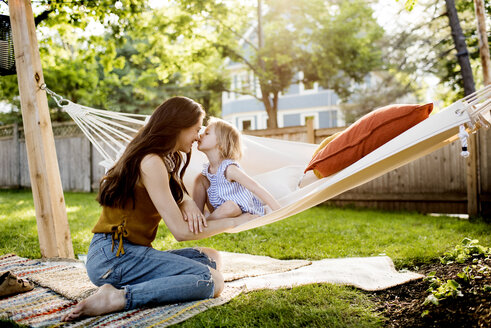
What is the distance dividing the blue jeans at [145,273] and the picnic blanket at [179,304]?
45mm

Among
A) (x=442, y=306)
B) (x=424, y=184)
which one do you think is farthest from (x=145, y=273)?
(x=424, y=184)

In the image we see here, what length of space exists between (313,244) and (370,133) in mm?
1267

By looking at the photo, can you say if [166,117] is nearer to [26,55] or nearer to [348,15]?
[26,55]

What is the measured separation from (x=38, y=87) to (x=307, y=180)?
1.50 m

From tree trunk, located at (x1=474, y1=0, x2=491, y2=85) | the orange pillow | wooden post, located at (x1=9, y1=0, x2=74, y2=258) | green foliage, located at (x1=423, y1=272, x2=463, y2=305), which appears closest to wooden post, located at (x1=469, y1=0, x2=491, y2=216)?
tree trunk, located at (x1=474, y1=0, x2=491, y2=85)

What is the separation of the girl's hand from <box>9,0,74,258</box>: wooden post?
105cm

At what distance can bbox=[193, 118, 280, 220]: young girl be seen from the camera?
5.94 feet

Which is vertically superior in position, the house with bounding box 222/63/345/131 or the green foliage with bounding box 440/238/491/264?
the house with bounding box 222/63/345/131

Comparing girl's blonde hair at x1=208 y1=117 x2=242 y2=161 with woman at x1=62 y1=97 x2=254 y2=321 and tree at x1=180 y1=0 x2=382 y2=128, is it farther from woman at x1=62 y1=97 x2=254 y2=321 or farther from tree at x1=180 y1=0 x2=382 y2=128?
tree at x1=180 y1=0 x2=382 y2=128

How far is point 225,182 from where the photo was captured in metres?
1.93

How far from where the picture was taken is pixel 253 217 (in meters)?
1.74

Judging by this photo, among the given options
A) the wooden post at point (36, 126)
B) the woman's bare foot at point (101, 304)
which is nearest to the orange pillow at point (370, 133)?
the woman's bare foot at point (101, 304)

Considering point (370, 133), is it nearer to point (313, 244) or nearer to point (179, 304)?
point (179, 304)

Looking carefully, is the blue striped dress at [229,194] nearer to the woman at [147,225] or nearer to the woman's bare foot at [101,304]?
the woman at [147,225]
